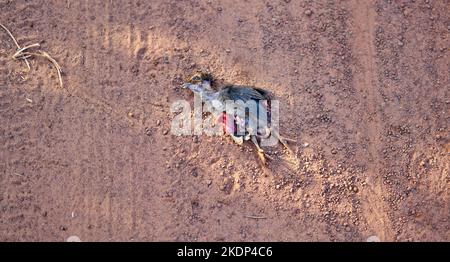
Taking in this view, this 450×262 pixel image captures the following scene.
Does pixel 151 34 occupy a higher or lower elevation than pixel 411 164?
higher

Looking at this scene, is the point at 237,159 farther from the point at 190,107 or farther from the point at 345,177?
the point at 345,177

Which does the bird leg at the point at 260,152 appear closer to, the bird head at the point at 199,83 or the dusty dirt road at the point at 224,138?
the dusty dirt road at the point at 224,138

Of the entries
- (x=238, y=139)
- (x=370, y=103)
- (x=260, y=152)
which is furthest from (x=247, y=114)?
(x=370, y=103)

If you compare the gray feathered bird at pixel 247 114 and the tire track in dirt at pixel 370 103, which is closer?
the tire track in dirt at pixel 370 103

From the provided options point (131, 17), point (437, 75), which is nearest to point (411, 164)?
point (437, 75)

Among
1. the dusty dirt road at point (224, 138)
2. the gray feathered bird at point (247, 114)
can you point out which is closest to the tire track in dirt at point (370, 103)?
the dusty dirt road at point (224, 138)

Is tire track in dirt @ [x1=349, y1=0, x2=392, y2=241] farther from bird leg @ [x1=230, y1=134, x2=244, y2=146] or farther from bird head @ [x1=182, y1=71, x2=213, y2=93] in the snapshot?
bird head @ [x1=182, y1=71, x2=213, y2=93]

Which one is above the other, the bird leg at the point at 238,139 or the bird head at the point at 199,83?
the bird head at the point at 199,83
